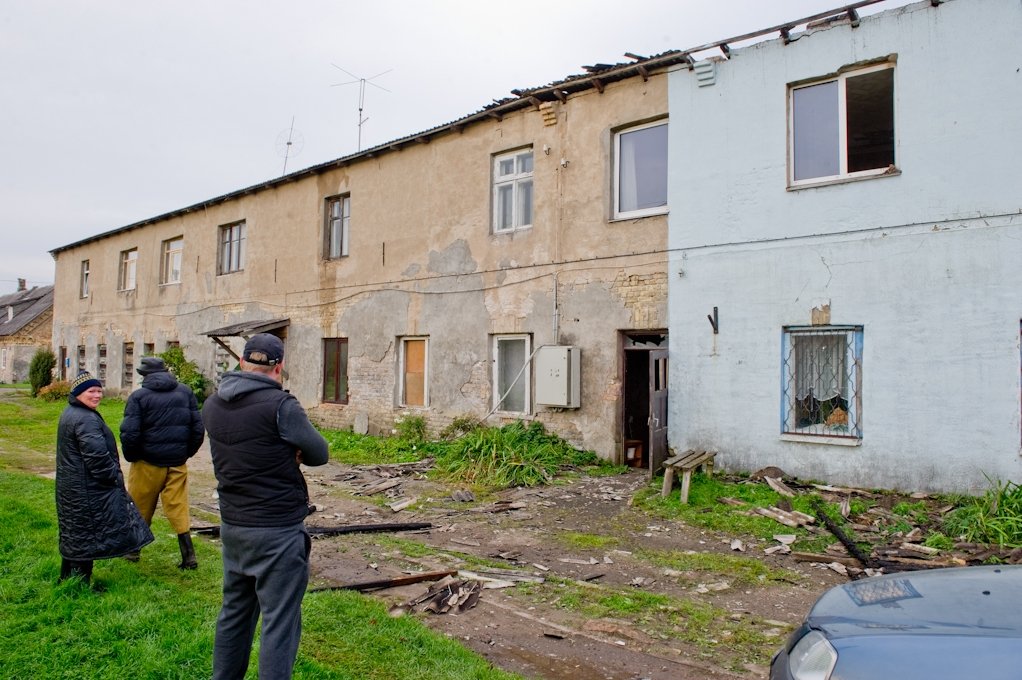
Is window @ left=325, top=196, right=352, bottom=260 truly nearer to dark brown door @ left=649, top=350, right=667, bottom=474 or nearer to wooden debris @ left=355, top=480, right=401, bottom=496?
wooden debris @ left=355, top=480, right=401, bottom=496

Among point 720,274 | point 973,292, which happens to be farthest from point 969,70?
point 720,274

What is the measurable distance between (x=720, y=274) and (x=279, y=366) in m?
7.11

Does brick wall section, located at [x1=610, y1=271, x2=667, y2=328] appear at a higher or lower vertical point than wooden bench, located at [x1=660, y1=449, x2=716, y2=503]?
higher

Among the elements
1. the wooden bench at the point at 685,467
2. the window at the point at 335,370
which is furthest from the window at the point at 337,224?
the wooden bench at the point at 685,467

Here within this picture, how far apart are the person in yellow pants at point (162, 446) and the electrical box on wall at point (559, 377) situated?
586 cm

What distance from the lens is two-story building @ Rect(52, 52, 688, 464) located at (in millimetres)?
10398

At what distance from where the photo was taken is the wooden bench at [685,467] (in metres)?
8.17

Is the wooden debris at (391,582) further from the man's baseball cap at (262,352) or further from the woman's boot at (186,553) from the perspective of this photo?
the man's baseball cap at (262,352)

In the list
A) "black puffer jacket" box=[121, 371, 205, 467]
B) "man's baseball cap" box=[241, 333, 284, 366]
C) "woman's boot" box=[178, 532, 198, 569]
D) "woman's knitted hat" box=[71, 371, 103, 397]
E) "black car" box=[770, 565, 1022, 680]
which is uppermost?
"man's baseball cap" box=[241, 333, 284, 366]

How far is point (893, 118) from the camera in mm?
8281

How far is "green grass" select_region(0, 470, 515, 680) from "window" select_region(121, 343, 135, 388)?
1859 cm

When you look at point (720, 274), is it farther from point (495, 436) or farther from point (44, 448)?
point (44, 448)

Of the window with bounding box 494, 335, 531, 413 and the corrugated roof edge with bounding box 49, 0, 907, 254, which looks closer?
the corrugated roof edge with bounding box 49, 0, 907, 254

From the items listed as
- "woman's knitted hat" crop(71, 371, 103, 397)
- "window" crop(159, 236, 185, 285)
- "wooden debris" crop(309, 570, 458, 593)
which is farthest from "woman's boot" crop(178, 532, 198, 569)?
"window" crop(159, 236, 185, 285)
